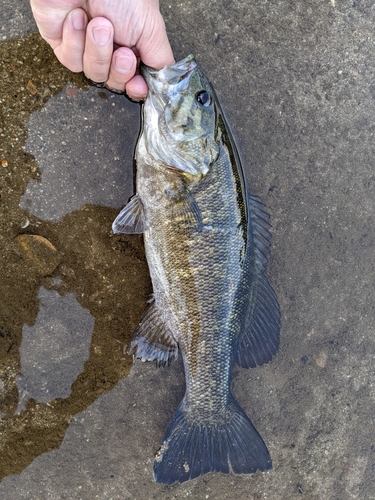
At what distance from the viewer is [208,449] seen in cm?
248

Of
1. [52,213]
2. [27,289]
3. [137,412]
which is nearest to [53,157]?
[52,213]

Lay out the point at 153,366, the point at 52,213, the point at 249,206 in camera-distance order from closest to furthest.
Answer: the point at 249,206 < the point at 52,213 < the point at 153,366

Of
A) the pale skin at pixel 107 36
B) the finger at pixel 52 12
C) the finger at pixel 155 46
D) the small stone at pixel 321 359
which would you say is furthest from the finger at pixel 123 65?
the small stone at pixel 321 359

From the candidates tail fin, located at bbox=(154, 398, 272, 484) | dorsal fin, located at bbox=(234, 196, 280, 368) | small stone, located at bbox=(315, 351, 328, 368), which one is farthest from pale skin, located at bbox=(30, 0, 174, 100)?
small stone, located at bbox=(315, 351, 328, 368)

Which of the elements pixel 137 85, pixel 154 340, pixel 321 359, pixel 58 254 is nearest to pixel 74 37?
pixel 137 85

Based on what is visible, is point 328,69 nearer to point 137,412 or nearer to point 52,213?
point 52,213

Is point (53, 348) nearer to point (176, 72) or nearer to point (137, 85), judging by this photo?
point (137, 85)

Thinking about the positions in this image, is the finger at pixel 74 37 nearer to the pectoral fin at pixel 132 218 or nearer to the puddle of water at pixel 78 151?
the puddle of water at pixel 78 151

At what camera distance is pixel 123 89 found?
2.46 m

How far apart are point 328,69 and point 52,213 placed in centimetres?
232

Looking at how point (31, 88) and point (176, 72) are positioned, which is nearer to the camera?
point (176, 72)

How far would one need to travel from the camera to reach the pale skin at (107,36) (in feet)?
6.36

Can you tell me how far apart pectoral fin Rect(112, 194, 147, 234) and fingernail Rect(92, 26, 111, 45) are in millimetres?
906

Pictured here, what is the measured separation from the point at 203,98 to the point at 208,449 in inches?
89.8
